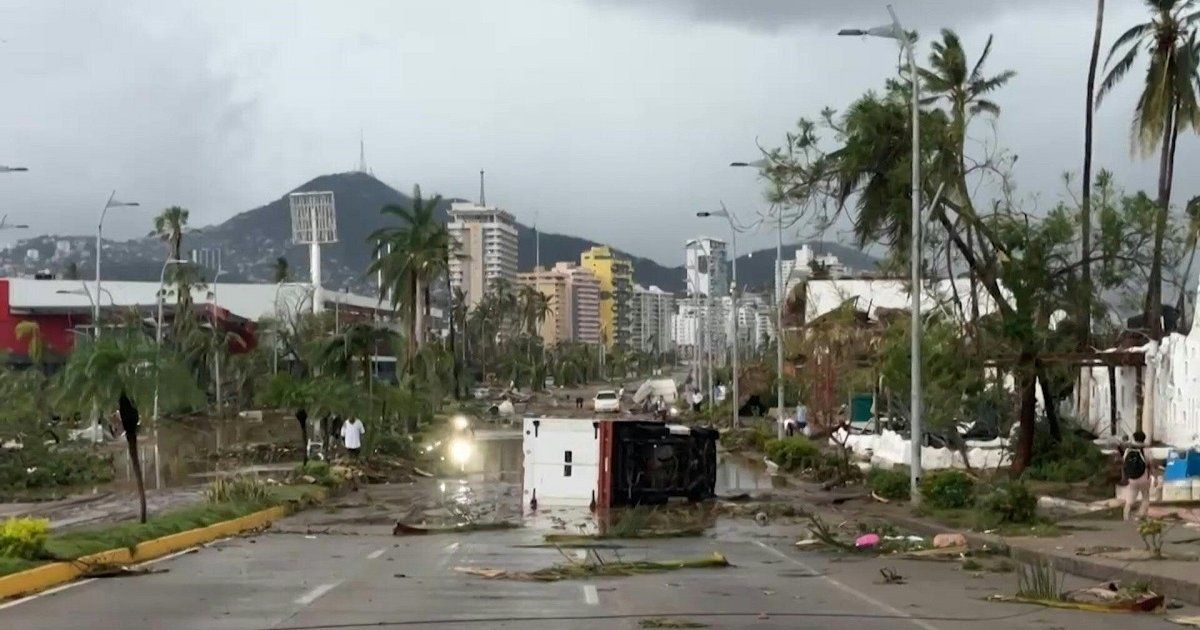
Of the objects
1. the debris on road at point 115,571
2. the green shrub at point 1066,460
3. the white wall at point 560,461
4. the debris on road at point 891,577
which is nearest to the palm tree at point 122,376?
the debris on road at point 115,571

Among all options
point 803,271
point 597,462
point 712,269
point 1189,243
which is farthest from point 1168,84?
point 712,269

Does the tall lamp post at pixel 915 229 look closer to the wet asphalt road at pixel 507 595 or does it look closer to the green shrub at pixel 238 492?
the wet asphalt road at pixel 507 595

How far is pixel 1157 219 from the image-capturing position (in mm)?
33969

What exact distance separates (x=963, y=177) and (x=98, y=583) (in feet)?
73.0

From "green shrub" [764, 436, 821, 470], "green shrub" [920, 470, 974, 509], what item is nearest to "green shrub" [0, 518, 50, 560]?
"green shrub" [920, 470, 974, 509]

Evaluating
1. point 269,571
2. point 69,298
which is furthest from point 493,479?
point 69,298

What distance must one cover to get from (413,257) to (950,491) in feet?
142

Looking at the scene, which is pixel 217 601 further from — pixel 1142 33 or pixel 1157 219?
pixel 1142 33

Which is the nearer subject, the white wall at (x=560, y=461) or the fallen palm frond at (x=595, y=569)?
the fallen palm frond at (x=595, y=569)

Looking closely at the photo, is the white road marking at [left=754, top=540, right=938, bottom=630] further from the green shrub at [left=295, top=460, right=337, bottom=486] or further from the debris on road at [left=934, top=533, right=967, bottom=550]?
the green shrub at [left=295, top=460, right=337, bottom=486]

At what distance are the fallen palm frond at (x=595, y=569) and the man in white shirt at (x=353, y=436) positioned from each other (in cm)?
2367

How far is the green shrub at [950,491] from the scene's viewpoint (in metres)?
29.5

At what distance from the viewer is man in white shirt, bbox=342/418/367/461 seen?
44.2 m

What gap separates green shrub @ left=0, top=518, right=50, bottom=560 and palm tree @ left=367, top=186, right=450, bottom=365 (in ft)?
163
